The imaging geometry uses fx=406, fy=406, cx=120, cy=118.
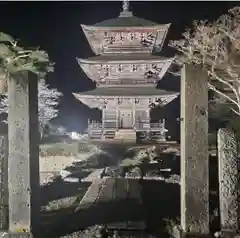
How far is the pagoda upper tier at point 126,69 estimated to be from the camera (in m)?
2.42

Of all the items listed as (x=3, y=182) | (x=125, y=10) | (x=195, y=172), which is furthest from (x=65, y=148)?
(x=125, y=10)

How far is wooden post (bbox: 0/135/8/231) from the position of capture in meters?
2.35

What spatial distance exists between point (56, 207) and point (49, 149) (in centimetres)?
35

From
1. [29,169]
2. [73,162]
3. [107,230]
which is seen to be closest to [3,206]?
[29,169]

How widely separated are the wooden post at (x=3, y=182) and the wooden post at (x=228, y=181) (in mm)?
1233

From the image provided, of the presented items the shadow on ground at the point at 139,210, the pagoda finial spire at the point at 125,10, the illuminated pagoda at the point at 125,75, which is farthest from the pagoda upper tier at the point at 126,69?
the shadow on ground at the point at 139,210

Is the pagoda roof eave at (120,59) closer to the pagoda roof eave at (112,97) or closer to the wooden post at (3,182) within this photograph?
the pagoda roof eave at (112,97)

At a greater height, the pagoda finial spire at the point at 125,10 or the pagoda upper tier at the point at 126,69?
the pagoda finial spire at the point at 125,10

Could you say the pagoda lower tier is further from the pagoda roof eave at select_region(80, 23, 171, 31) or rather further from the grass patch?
the pagoda roof eave at select_region(80, 23, 171, 31)

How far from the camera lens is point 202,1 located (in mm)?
2387

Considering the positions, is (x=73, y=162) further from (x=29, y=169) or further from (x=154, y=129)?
(x=154, y=129)

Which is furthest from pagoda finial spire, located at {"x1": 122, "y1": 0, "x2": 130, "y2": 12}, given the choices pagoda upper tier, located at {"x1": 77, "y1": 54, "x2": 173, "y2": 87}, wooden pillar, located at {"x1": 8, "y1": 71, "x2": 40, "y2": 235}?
wooden pillar, located at {"x1": 8, "y1": 71, "x2": 40, "y2": 235}

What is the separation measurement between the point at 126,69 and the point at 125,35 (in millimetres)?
205

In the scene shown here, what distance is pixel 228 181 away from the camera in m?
2.31
